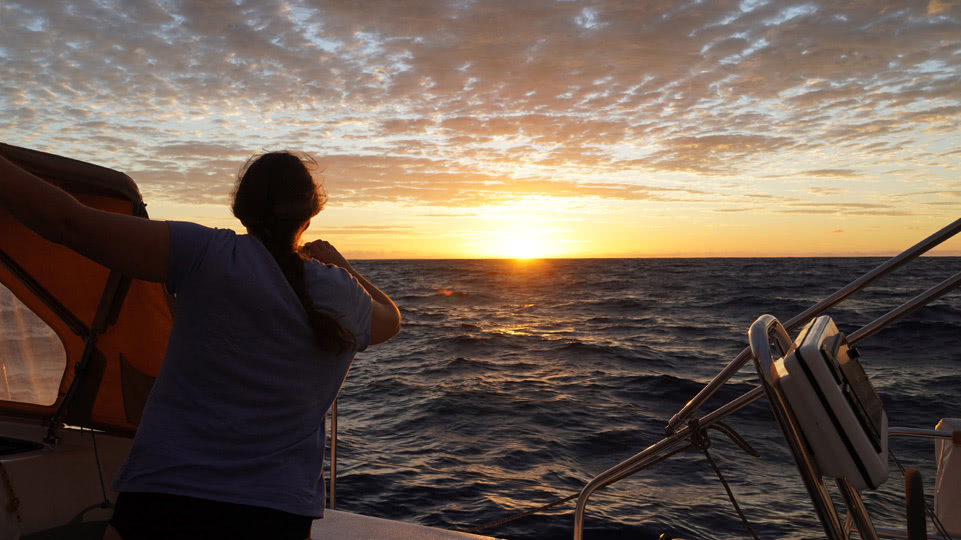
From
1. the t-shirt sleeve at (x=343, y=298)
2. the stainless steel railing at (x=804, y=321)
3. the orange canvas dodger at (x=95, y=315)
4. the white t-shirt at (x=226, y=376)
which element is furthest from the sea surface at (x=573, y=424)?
the t-shirt sleeve at (x=343, y=298)

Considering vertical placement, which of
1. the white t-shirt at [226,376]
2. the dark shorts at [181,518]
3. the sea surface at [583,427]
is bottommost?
the sea surface at [583,427]

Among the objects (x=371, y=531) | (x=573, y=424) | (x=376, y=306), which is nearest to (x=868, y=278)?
(x=376, y=306)

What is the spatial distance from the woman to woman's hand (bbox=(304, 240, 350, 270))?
0.24 metres

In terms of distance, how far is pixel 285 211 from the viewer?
4.48 ft

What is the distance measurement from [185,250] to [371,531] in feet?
8.01

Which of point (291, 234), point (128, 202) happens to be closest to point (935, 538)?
point (291, 234)

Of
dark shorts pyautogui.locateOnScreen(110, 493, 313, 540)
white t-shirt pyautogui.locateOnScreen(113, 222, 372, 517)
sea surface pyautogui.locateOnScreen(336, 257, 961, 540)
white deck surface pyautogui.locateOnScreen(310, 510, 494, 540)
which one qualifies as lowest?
sea surface pyautogui.locateOnScreen(336, 257, 961, 540)

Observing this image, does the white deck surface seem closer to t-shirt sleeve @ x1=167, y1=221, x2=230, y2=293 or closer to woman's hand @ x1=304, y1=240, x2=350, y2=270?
woman's hand @ x1=304, y1=240, x2=350, y2=270

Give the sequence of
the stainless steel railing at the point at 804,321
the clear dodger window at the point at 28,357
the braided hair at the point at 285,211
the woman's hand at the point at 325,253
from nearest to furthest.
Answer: the braided hair at the point at 285,211 → the woman's hand at the point at 325,253 → the stainless steel railing at the point at 804,321 → the clear dodger window at the point at 28,357

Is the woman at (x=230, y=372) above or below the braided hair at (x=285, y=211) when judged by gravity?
below

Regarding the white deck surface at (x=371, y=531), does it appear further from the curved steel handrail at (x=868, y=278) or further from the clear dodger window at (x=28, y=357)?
the curved steel handrail at (x=868, y=278)

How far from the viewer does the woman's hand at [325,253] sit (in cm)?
160

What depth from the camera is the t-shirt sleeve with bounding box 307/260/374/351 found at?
1.31 metres

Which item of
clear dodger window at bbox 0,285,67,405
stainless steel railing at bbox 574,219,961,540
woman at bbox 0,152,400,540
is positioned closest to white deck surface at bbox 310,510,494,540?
stainless steel railing at bbox 574,219,961,540
